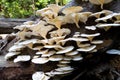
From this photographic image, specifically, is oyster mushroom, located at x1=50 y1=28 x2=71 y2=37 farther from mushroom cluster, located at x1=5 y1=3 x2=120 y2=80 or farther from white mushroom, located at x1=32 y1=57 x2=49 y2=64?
white mushroom, located at x1=32 y1=57 x2=49 y2=64

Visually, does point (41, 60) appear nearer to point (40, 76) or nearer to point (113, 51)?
point (40, 76)

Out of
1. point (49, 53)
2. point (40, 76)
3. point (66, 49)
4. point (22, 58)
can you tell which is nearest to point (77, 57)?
point (66, 49)

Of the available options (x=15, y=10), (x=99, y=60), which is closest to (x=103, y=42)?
(x=99, y=60)

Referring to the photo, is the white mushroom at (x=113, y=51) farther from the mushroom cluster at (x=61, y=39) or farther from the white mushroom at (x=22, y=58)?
the white mushroom at (x=22, y=58)

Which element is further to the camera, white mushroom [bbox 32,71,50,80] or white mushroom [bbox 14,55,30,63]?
white mushroom [bbox 14,55,30,63]

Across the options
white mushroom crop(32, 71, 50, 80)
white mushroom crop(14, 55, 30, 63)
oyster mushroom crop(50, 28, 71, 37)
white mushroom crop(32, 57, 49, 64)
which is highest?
oyster mushroom crop(50, 28, 71, 37)

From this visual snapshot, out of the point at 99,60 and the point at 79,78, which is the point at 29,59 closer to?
the point at 79,78

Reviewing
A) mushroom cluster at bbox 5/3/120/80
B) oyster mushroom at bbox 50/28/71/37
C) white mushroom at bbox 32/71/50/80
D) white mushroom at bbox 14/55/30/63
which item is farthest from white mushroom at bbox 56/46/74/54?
white mushroom at bbox 14/55/30/63

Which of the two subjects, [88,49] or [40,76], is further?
[40,76]
